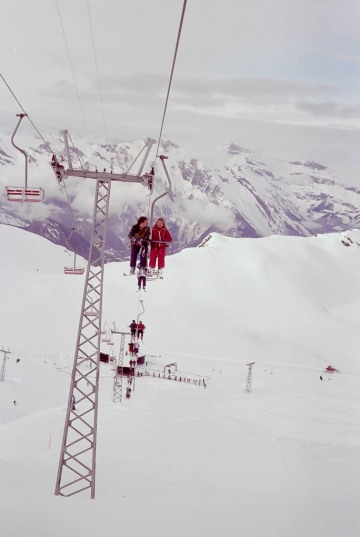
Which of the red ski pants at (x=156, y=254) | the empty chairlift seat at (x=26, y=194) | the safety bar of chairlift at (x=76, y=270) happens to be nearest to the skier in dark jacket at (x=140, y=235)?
the red ski pants at (x=156, y=254)

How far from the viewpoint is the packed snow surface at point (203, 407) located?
13789 mm

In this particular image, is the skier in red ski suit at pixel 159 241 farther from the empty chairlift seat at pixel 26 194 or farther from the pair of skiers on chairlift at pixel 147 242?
the empty chairlift seat at pixel 26 194

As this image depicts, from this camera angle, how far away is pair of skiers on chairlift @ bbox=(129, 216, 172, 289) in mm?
14961

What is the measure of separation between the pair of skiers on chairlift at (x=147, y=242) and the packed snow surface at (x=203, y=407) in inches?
241

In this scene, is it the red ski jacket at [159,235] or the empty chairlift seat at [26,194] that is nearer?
the empty chairlift seat at [26,194]

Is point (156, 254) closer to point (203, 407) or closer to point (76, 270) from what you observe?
point (76, 270)

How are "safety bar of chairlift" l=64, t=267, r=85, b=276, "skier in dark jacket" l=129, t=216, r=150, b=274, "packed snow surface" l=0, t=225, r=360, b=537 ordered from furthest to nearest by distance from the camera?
"safety bar of chairlift" l=64, t=267, r=85, b=276, "skier in dark jacket" l=129, t=216, r=150, b=274, "packed snow surface" l=0, t=225, r=360, b=537

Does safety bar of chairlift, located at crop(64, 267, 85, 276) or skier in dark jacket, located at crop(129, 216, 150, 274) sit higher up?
safety bar of chairlift, located at crop(64, 267, 85, 276)

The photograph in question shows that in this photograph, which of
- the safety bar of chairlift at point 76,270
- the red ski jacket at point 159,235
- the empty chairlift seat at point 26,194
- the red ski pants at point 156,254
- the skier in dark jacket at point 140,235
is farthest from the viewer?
the safety bar of chairlift at point 76,270

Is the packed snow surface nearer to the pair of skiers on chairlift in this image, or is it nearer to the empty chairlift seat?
the pair of skiers on chairlift

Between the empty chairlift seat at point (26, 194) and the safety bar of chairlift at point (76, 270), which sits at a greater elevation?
the safety bar of chairlift at point (76, 270)

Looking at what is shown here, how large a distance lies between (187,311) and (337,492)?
6863 cm

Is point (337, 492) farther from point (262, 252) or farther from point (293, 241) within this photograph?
point (293, 241)

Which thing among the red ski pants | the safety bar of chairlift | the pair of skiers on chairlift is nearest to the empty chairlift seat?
the pair of skiers on chairlift
